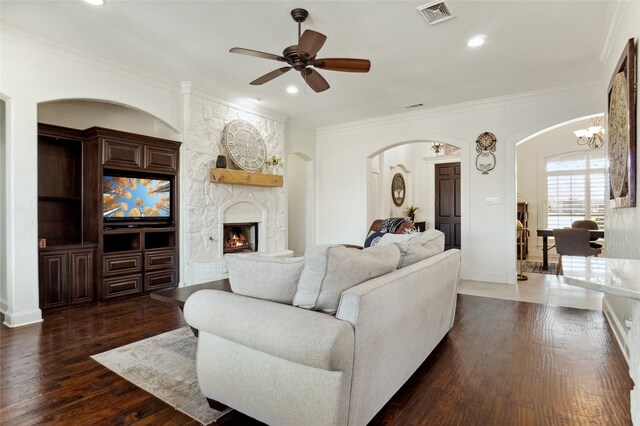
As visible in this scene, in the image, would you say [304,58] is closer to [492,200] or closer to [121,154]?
[121,154]

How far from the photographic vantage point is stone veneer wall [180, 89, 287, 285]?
4852 mm

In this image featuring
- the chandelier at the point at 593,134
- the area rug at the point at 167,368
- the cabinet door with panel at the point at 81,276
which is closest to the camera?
A: the area rug at the point at 167,368

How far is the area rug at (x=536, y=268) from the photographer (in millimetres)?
6347

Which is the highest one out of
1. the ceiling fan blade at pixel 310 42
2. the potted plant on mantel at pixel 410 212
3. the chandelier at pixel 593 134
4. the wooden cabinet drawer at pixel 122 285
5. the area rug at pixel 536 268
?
the chandelier at pixel 593 134

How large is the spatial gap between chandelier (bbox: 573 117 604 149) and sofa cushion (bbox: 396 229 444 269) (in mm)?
5560

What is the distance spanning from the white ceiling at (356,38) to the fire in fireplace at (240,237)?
7.35ft

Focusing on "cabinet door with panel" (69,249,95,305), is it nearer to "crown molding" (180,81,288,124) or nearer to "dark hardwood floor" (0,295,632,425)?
"dark hardwood floor" (0,295,632,425)

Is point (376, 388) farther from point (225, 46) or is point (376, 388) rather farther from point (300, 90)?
point (300, 90)

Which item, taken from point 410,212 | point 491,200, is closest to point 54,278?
point 491,200

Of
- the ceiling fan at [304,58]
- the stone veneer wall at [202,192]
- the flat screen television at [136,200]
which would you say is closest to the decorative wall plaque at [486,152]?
the ceiling fan at [304,58]

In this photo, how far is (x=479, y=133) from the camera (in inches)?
221

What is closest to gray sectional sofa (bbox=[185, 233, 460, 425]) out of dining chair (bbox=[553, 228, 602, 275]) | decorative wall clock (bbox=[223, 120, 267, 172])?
decorative wall clock (bbox=[223, 120, 267, 172])

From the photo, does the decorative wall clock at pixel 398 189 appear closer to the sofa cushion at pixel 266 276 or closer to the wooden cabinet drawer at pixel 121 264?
the wooden cabinet drawer at pixel 121 264

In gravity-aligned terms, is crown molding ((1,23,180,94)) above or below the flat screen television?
above
